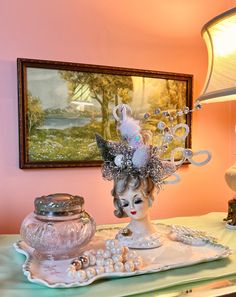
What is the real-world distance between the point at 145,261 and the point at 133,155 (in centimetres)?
24

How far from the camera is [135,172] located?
790 mm

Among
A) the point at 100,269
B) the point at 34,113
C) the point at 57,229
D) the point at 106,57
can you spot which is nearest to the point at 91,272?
the point at 100,269

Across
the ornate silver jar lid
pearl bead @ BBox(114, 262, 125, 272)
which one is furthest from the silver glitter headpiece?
pearl bead @ BBox(114, 262, 125, 272)

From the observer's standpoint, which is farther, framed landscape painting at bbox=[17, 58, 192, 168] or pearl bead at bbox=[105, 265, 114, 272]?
framed landscape painting at bbox=[17, 58, 192, 168]

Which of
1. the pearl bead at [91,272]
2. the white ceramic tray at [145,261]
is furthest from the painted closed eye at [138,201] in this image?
the pearl bead at [91,272]

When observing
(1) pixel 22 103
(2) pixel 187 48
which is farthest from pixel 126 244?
(2) pixel 187 48

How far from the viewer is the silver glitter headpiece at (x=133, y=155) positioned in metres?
0.78

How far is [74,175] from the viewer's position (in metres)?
1.14

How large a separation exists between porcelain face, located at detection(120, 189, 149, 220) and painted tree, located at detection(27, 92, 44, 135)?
426 mm

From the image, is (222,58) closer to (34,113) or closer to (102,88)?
(102,88)

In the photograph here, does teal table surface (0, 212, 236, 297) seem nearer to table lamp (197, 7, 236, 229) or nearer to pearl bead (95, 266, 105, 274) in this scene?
pearl bead (95, 266, 105, 274)

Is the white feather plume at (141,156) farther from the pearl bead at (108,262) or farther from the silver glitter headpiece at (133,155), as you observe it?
the pearl bead at (108,262)

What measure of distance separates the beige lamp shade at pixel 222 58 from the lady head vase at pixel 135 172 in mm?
194

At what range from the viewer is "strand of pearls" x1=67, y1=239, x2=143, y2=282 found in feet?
2.02
